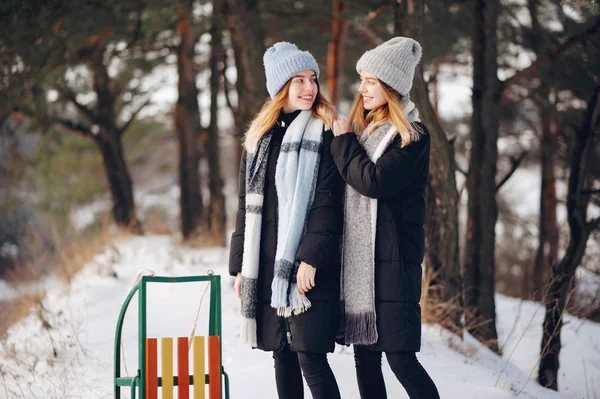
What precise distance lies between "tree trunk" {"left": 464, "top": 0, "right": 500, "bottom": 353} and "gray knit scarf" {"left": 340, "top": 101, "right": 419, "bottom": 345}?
338cm

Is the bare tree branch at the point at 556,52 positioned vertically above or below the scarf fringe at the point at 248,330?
above

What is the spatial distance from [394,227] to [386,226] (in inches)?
1.3

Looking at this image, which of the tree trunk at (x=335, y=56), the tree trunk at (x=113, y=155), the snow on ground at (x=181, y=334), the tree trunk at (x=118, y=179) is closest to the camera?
the snow on ground at (x=181, y=334)

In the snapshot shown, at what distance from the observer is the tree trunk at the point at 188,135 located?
39.9ft

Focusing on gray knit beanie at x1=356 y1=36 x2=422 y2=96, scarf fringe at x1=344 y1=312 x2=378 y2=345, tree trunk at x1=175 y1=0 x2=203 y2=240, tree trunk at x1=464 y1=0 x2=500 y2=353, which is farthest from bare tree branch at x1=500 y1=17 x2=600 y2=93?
tree trunk at x1=175 y1=0 x2=203 y2=240

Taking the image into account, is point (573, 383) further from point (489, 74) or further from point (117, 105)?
point (117, 105)

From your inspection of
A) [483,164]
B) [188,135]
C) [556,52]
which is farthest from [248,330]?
[188,135]

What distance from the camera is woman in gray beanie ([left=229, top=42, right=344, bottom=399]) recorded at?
293 centimetres

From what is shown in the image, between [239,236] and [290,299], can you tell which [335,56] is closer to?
[239,236]

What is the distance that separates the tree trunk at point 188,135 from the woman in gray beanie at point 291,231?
8830mm

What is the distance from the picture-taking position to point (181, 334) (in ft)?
18.5

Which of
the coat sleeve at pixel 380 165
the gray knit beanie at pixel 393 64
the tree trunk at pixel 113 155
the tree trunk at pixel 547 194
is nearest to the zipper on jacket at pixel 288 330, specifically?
the coat sleeve at pixel 380 165

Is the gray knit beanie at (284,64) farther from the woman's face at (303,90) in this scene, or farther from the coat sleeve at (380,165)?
the coat sleeve at (380,165)

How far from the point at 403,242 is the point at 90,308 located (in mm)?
4520
